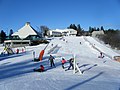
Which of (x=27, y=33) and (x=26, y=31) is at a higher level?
(x=26, y=31)

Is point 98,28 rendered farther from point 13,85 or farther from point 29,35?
point 13,85

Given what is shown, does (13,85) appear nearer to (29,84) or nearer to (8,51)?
(29,84)

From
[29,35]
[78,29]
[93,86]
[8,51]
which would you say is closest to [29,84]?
[93,86]

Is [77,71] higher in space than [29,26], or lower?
lower

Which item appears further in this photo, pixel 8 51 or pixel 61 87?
pixel 8 51

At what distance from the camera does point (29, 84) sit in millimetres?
15195

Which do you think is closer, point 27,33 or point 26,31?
point 27,33

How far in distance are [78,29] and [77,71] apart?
145909 mm

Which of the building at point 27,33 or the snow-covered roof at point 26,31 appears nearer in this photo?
the building at point 27,33

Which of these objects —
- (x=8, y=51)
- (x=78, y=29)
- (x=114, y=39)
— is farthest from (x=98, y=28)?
(x=8, y=51)

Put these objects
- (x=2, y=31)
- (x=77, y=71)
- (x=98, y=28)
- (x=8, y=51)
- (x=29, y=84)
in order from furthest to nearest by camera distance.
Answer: (x=98, y=28)
(x=2, y=31)
(x=8, y=51)
(x=77, y=71)
(x=29, y=84)

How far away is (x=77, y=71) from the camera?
22109 mm

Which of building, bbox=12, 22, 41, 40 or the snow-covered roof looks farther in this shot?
the snow-covered roof

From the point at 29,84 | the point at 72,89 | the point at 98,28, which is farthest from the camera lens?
the point at 98,28
